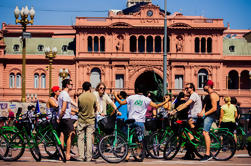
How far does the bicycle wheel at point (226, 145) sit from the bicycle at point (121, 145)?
2.28 m

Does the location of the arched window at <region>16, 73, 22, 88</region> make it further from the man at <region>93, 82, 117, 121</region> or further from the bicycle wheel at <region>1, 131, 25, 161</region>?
the bicycle wheel at <region>1, 131, 25, 161</region>

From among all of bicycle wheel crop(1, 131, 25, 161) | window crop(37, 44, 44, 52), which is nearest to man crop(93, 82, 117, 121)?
bicycle wheel crop(1, 131, 25, 161)

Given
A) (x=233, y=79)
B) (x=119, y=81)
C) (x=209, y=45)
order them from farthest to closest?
(x=233, y=79)
(x=209, y=45)
(x=119, y=81)

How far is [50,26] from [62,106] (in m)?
48.8

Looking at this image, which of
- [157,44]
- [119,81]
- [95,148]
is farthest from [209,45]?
[95,148]

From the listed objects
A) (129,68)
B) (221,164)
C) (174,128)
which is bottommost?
(221,164)

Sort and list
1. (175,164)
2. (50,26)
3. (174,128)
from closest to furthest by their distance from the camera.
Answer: (175,164)
(174,128)
(50,26)

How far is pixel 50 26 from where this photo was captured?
58.8 metres

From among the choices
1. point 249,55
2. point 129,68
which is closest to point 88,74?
point 129,68

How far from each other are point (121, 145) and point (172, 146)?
1576 millimetres

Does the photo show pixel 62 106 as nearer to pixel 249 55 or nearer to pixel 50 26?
pixel 249 55

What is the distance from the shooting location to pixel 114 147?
11414mm

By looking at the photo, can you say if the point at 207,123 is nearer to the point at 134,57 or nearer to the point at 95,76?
the point at 134,57

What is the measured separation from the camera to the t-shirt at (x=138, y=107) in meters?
11.9
